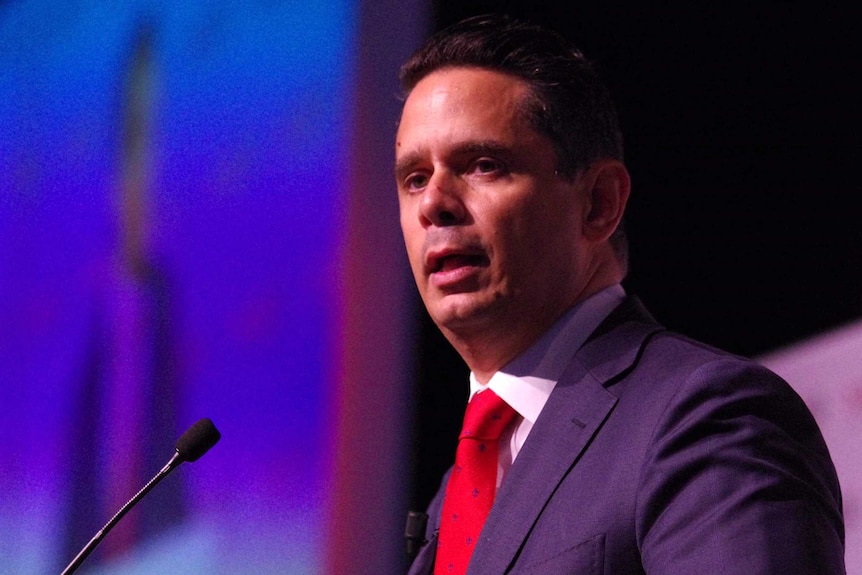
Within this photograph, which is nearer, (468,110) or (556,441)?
(556,441)

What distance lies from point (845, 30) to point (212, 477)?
1832 millimetres

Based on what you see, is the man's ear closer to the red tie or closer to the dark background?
the red tie

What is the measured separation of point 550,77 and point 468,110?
166mm

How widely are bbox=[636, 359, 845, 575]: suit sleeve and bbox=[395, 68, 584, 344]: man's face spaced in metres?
0.37

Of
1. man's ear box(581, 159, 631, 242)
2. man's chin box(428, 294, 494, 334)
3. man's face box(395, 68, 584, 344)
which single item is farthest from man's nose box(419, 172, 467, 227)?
man's ear box(581, 159, 631, 242)

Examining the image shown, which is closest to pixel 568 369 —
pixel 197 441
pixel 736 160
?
pixel 197 441

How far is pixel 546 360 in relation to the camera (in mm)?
1571

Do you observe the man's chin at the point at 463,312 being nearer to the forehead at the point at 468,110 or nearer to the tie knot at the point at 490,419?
the tie knot at the point at 490,419

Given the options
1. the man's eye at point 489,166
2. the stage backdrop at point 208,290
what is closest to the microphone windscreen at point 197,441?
the man's eye at point 489,166

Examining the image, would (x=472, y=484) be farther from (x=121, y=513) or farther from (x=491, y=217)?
(x=121, y=513)

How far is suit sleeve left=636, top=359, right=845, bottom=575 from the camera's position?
1105 millimetres

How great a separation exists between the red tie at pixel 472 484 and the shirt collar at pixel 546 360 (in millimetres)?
31

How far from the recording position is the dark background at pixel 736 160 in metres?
2.01

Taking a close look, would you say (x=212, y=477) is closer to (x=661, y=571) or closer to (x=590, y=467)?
(x=590, y=467)
